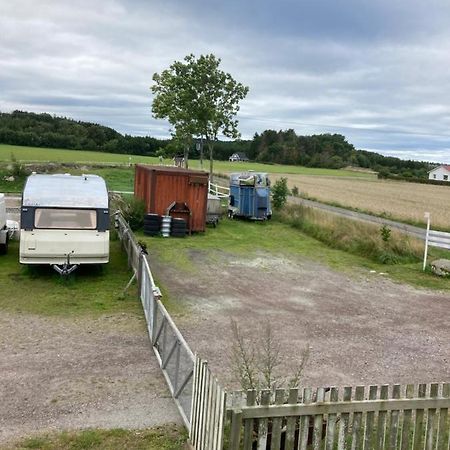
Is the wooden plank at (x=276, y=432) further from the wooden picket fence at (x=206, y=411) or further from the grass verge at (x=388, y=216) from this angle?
the grass verge at (x=388, y=216)

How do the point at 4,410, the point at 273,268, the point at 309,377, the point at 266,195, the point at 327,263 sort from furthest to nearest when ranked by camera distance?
the point at 266,195 < the point at 327,263 < the point at 273,268 < the point at 309,377 < the point at 4,410

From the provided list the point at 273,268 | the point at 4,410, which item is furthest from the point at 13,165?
the point at 4,410

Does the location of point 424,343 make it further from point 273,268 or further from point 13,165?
point 13,165

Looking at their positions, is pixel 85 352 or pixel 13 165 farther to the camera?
pixel 13 165

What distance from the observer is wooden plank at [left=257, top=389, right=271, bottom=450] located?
14.6 ft

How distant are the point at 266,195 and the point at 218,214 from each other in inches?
137

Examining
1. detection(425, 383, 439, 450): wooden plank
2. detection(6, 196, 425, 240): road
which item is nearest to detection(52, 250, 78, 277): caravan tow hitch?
detection(425, 383, 439, 450): wooden plank

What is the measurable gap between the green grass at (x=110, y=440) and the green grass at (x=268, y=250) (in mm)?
8370

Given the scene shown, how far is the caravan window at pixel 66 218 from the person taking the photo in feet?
40.5

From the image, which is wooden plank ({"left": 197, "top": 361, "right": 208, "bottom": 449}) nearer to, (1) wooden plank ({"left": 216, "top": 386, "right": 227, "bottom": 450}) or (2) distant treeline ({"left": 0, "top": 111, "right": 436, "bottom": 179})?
(1) wooden plank ({"left": 216, "top": 386, "right": 227, "bottom": 450})

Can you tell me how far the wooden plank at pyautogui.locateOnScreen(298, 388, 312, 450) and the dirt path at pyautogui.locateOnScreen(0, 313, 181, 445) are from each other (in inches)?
83.4

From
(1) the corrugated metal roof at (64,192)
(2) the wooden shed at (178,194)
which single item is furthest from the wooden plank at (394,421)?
(2) the wooden shed at (178,194)

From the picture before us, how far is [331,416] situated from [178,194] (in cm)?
1630

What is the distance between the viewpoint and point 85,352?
8406mm
